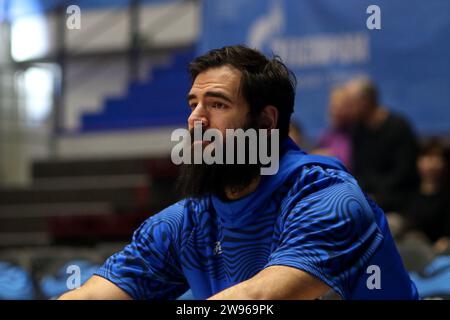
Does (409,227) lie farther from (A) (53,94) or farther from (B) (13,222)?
(A) (53,94)

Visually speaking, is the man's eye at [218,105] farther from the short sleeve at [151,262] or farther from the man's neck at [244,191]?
the short sleeve at [151,262]

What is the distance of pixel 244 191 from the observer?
2207 mm

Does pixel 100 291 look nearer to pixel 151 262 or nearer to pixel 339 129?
pixel 151 262

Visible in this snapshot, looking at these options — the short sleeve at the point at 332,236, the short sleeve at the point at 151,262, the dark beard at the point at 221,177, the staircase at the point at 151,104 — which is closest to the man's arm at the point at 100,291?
the short sleeve at the point at 151,262

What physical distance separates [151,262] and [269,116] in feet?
1.75

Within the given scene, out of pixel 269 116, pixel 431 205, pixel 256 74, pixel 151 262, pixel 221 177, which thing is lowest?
pixel 431 205

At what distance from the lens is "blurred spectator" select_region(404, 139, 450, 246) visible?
4.89 metres

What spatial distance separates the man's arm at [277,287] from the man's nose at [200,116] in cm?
40

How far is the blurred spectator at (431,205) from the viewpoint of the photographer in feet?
16.1

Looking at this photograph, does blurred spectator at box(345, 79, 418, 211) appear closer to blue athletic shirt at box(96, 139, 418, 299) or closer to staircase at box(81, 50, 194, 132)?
staircase at box(81, 50, 194, 132)

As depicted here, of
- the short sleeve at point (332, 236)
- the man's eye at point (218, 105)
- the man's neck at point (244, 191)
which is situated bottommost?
the short sleeve at point (332, 236)

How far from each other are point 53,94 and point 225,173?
762cm

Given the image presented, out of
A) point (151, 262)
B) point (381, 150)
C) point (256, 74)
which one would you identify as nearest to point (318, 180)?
point (256, 74)
